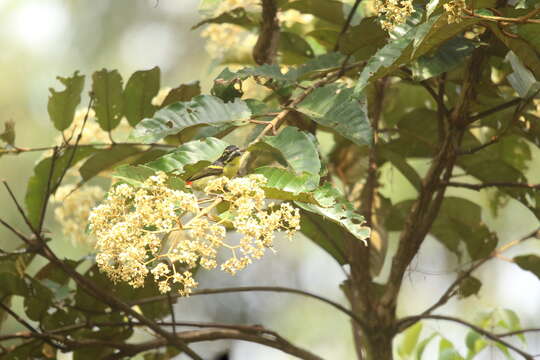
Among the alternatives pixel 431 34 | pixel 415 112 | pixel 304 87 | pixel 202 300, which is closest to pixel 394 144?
pixel 415 112

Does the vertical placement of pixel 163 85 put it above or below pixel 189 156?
above

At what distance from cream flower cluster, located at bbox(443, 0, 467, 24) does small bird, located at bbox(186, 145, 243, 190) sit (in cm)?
18

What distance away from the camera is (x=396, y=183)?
6.05 ft

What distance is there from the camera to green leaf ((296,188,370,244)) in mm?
480

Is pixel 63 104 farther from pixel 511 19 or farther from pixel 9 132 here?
pixel 511 19

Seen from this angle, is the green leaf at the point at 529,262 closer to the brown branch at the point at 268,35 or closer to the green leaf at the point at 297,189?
the brown branch at the point at 268,35

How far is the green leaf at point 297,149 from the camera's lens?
512 millimetres

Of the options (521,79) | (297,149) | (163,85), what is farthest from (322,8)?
(163,85)

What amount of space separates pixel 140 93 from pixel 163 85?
2.85 metres

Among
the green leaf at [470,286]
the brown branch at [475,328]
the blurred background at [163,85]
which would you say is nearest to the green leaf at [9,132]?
the brown branch at [475,328]

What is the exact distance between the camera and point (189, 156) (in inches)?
20.3

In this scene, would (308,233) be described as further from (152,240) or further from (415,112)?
(152,240)

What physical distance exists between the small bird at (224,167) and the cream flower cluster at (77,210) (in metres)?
0.41

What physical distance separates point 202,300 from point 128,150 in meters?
2.79
